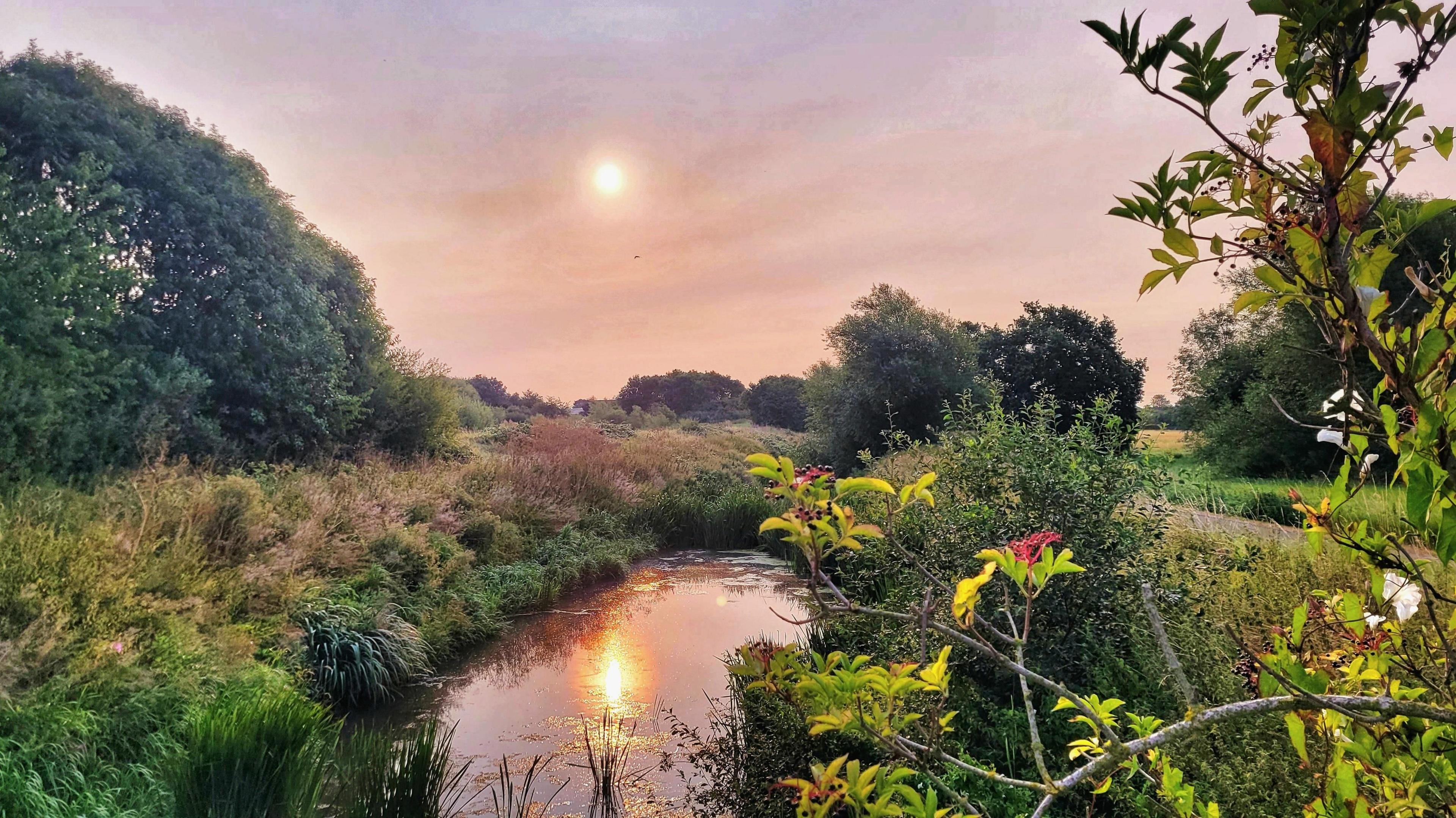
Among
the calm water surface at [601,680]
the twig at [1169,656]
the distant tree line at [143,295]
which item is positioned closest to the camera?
the twig at [1169,656]

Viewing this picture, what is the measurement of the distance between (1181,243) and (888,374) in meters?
15.1

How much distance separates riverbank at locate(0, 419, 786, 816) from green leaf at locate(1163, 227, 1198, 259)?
4040 mm

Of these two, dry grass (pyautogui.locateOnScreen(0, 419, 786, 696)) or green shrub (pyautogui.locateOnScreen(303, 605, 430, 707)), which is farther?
green shrub (pyautogui.locateOnScreen(303, 605, 430, 707))

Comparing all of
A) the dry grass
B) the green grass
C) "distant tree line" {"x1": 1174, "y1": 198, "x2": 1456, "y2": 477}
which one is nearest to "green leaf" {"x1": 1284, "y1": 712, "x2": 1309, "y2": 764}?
the green grass

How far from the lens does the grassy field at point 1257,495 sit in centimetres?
418

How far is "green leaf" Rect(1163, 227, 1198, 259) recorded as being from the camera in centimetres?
87

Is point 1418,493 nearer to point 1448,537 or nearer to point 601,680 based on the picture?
point 1448,537

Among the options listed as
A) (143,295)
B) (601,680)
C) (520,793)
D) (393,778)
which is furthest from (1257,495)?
(143,295)

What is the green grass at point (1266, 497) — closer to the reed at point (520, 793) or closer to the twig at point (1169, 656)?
the twig at point (1169, 656)

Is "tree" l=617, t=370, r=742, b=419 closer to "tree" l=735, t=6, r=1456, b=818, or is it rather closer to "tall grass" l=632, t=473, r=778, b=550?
"tall grass" l=632, t=473, r=778, b=550

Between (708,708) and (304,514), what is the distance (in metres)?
4.39

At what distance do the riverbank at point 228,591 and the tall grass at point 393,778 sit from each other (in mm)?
705

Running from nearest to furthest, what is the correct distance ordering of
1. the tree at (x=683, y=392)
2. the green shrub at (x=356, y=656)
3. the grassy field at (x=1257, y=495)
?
1. the grassy field at (x=1257, y=495)
2. the green shrub at (x=356, y=656)
3. the tree at (x=683, y=392)

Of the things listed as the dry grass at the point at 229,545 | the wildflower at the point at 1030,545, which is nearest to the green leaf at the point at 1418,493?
the wildflower at the point at 1030,545
